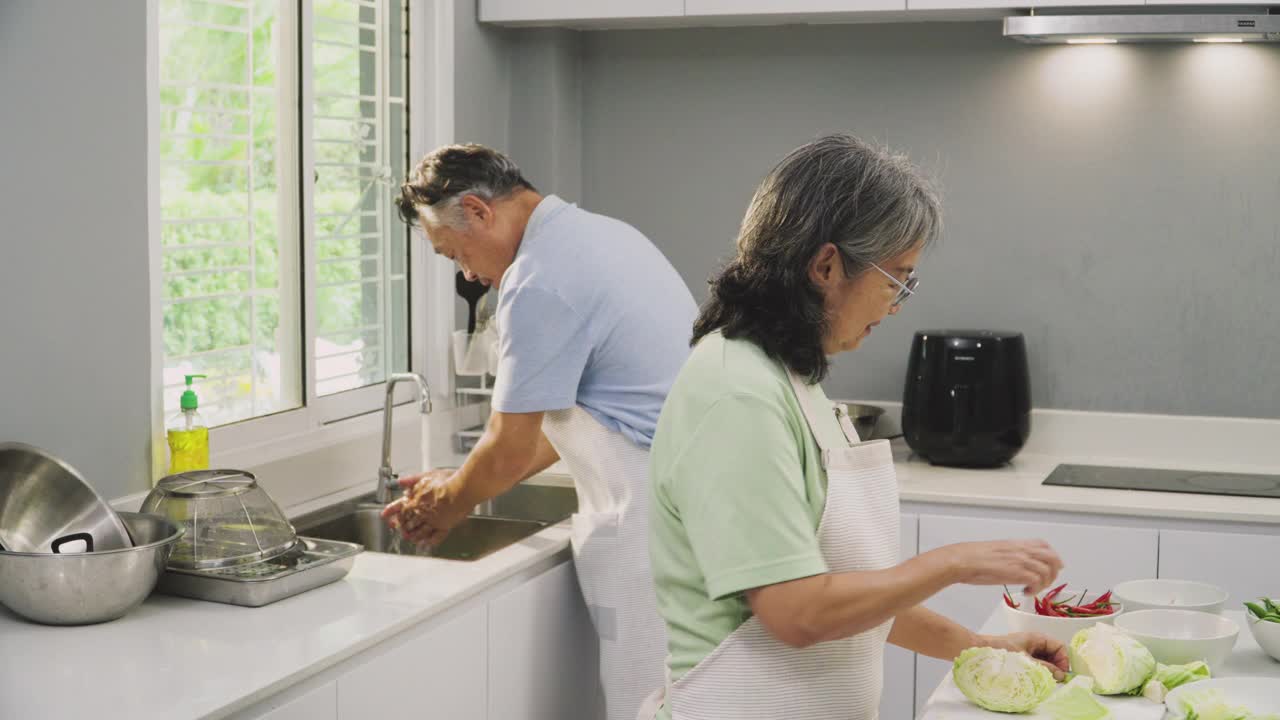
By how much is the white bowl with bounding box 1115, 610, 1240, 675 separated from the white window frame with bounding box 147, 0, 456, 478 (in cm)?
152

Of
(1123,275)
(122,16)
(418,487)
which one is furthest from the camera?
(1123,275)

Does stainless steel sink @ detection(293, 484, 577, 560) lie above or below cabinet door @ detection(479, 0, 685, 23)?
below

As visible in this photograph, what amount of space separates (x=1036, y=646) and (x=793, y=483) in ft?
1.55

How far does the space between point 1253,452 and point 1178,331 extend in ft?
1.08

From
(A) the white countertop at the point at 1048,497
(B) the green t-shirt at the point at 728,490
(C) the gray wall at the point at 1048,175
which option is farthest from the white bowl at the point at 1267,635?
(C) the gray wall at the point at 1048,175

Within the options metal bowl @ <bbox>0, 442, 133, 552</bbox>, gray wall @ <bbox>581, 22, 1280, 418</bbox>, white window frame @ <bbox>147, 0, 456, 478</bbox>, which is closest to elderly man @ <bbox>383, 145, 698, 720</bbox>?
white window frame @ <bbox>147, 0, 456, 478</bbox>

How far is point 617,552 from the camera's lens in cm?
227

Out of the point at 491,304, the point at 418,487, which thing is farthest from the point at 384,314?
the point at 418,487

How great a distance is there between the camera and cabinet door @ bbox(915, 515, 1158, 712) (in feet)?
8.77

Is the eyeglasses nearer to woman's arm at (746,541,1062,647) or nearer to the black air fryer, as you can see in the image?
woman's arm at (746,541,1062,647)

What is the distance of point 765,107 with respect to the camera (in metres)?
3.43

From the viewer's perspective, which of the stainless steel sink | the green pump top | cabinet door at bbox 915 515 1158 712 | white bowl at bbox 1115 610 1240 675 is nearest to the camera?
white bowl at bbox 1115 610 1240 675

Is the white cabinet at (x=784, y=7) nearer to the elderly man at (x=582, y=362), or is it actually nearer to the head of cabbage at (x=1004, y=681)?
the elderly man at (x=582, y=362)

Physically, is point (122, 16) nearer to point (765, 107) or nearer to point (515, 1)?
point (515, 1)
